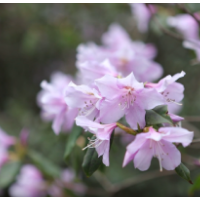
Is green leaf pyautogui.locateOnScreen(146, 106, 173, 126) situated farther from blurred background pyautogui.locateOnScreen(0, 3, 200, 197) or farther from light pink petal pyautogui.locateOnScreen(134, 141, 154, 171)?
blurred background pyautogui.locateOnScreen(0, 3, 200, 197)

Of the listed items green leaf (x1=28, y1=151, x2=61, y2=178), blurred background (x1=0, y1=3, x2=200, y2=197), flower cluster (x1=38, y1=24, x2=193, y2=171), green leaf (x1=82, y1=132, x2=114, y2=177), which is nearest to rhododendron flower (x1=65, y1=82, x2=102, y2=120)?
flower cluster (x1=38, y1=24, x2=193, y2=171)

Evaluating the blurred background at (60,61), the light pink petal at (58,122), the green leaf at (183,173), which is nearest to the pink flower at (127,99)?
the green leaf at (183,173)

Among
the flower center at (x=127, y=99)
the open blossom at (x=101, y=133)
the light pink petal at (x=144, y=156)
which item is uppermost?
the flower center at (x=127, y=99)

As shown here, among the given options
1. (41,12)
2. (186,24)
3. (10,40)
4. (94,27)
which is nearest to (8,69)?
Answer: (10,40)

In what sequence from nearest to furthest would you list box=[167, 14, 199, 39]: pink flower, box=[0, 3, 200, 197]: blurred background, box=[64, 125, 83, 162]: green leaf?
box=[64, 125, 83, 162]: green leaf < box=[167, 14, 199, 39]: pink flower < box=[0, 3, 200, 197]: blurred background

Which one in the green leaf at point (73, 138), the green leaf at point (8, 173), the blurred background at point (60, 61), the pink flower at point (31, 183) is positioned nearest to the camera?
the green leaf at point (73, 138)

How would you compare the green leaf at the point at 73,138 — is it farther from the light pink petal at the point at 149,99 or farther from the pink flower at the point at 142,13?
the pink flower at the point at 142,13

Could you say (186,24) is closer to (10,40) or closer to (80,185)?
(80,185)
